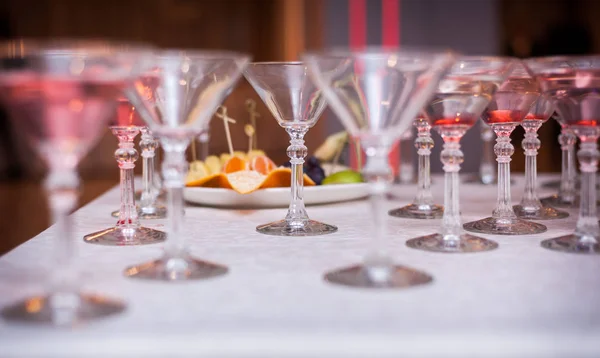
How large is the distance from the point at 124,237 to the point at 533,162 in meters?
0.75

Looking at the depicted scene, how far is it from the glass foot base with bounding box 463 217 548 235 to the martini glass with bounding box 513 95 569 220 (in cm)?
12

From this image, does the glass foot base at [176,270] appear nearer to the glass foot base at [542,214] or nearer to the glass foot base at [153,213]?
the glass foot base at [153,213]

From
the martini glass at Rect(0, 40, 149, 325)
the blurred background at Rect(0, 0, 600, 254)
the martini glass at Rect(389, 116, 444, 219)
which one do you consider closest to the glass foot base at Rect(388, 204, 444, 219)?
the martini glass at Rect(389, 116, 444, 219)

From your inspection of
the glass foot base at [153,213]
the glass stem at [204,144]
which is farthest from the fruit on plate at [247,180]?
the glass stem at [204,144]

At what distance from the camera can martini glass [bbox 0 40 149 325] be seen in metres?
0.73

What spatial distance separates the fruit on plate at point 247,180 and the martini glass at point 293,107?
0.77 ft

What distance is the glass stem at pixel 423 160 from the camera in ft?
4.80

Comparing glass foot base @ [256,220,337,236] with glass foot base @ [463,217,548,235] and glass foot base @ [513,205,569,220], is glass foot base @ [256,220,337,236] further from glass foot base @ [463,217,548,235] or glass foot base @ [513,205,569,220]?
glass foot base @ [513,205,569,220]

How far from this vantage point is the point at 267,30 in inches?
196

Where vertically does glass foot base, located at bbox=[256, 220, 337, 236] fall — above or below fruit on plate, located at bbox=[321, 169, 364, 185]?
below

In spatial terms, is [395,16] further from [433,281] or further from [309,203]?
Answer: [433,281]

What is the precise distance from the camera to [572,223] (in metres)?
1.33

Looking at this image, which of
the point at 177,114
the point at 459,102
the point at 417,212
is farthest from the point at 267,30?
the point at 177,114

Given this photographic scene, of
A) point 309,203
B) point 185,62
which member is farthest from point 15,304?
point 309,203
